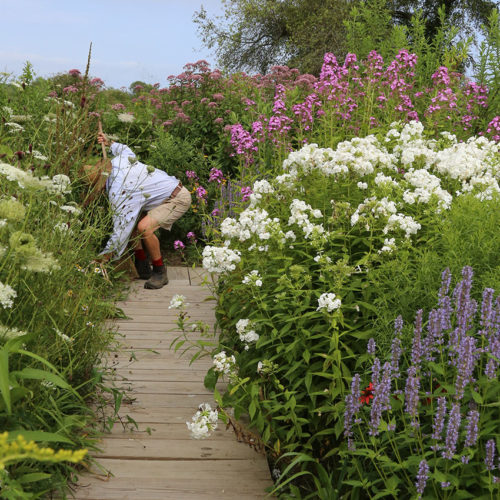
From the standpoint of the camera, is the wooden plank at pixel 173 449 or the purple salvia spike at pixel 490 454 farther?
the wooden plank at pixel 173 449

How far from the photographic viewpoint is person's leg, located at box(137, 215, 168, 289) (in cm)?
653

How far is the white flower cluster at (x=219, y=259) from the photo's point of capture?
11.4 feet

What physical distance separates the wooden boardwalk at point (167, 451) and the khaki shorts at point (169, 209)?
88.0 inches

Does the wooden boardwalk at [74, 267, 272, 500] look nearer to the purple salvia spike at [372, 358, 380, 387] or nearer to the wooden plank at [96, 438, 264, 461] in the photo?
the wooden plank at [96, 438, 264, 461]

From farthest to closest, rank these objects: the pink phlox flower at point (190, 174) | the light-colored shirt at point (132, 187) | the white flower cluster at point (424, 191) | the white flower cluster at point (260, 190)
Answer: the pink phlox flower at point (190, 174) → the light-colored shirt at point (132, 187) → the white flower cluster at point (260, 190) → the white flower cluster at point (424, 191)

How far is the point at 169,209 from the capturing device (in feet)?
22.5

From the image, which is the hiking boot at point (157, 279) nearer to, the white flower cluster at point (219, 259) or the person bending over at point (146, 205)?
the person bending over at point (146, 205)

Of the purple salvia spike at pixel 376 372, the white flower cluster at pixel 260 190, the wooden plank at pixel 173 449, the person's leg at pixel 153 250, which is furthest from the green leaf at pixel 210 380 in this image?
the person's leg at pixel 153 250

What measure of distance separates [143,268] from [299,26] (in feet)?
51.0

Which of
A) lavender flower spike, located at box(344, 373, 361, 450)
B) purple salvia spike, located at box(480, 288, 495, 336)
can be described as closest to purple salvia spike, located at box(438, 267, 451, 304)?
purple salvia spike, located at box(480, 288, 495, 336)

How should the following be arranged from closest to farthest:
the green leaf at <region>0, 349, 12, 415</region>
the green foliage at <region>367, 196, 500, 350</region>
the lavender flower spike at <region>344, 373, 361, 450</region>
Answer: the green leaf at <region>0, 349, 12, 415</region> → the lavender flower spike at <region>344, 373, 361, 450</region> → the green foliage at <region>367, 196, 500, 350</region>

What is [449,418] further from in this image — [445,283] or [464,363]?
[445,283]

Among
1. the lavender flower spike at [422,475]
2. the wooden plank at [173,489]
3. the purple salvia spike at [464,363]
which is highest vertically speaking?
the purple salvia spike at [464,363]

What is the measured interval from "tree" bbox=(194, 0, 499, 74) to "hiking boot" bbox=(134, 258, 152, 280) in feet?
42.6
